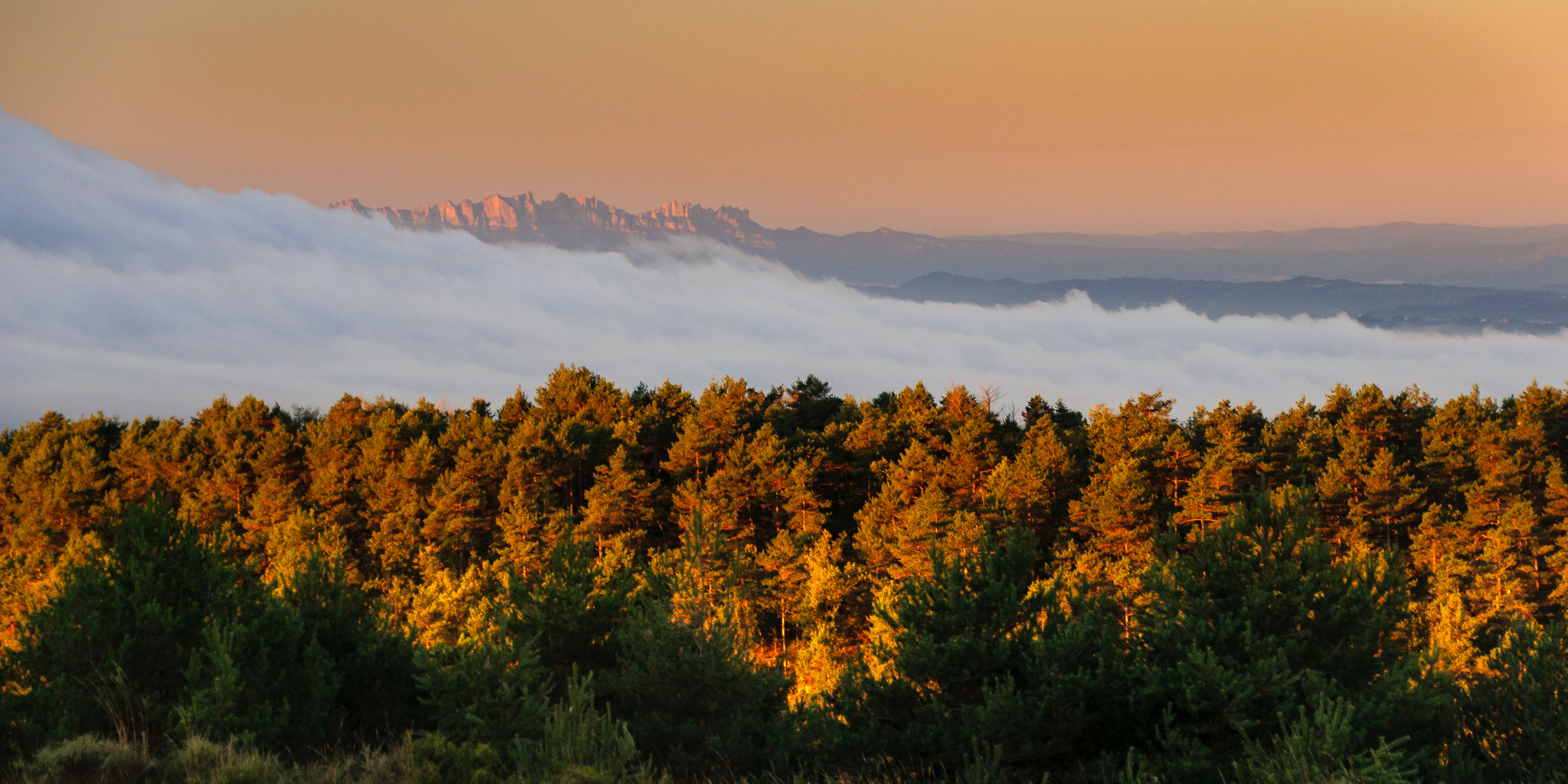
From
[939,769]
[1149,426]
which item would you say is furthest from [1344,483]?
[939,769]

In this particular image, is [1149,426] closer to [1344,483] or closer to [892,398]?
[1344,483]

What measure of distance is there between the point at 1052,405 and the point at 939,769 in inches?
2330

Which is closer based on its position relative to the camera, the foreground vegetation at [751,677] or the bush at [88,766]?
the bush at [88,766]

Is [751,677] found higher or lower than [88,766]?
lower

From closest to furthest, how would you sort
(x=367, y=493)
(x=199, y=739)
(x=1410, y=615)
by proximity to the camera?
(x=199, y=739)
(x=1410, y=615)
(x=367, y=493)

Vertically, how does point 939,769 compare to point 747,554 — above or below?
above

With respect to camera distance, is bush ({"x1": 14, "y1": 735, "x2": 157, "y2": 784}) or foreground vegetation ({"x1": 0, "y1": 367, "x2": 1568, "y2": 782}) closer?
bush ({"x1": 14, "y1": 735, "x2": 157, "y2": 784})

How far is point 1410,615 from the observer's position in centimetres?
1329

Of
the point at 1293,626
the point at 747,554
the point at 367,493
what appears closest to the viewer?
the point at 1293,626

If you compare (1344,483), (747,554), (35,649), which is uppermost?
(35,649)

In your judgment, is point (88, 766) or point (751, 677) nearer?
point (88, 766)

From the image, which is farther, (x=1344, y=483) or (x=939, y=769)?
(x=1344, y=483)

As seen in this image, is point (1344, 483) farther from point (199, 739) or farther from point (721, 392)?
point (199, 739)

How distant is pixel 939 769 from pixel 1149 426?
39206 mm
